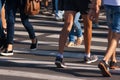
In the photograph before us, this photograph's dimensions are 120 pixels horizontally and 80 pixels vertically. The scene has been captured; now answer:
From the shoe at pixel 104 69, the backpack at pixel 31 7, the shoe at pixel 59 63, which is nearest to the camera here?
the shoe at pixel 104 69

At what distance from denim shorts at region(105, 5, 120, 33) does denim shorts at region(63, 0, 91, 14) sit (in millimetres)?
571

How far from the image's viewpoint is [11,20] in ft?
31.0

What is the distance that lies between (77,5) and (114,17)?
79cm

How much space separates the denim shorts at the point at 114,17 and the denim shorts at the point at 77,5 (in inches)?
22.5

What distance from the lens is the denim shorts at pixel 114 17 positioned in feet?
24.5

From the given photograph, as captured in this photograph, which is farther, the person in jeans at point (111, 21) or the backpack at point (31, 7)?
the backpack at point (31, 7)

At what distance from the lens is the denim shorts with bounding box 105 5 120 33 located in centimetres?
746

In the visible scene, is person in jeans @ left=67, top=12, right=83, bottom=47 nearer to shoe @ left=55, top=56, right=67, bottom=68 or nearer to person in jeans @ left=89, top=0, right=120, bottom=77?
shoe @ left=55, top=56, right=67, bottom=68

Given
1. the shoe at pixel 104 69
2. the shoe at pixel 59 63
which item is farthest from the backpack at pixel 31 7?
the shoe at pixel 104 69

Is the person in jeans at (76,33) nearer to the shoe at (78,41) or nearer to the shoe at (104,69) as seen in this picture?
the shoe at (78,41)

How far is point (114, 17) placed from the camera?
24.6 feet

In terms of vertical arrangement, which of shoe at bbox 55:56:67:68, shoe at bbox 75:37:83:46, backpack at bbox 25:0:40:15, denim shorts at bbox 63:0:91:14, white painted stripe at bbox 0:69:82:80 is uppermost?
denim shorts at bbox 63:0:91:14

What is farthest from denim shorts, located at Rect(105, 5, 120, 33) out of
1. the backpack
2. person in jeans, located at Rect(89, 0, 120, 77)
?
the backpack

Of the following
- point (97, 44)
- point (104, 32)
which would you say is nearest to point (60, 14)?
point (104, 32)
